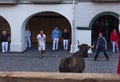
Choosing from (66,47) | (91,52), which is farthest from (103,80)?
(66,47)

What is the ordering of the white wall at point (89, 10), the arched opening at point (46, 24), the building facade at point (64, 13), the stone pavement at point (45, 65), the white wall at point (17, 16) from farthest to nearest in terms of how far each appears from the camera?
the arched opening at point (46, 24), the white wall at point (17, 16), the building facade at point (64, 13), the white wall at point (89, 10), the stone pavement at point (45, 65)

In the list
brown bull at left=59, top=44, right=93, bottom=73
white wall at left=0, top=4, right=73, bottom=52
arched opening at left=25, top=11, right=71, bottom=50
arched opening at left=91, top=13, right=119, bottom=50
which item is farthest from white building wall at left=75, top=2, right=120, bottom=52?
brown bull at left=59, top=44, right=93, bottom=73

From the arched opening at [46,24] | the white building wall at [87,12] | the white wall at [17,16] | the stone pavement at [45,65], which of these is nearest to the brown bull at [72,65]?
the stone pavement at [45,65]

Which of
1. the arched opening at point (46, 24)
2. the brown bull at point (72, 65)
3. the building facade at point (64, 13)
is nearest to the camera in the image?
the brown bull at point (72, 65)

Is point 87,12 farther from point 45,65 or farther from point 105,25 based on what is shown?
point 45,65

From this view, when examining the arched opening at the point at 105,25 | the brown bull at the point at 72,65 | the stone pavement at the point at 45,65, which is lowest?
the stone pavement at the point at 45,65

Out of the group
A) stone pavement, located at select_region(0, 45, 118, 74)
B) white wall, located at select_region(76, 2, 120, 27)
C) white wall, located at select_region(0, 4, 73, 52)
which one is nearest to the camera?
stone pavement, located at select_region(0, 45, 118, 74)

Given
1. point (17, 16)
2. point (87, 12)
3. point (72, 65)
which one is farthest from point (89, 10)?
point (72, 65)

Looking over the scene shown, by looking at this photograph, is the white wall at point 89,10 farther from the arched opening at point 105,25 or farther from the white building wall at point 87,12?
the arched opening at point 105,25

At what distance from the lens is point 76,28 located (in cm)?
2666

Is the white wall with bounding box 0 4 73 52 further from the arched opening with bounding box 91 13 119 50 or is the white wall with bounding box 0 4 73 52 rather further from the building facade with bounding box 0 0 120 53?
the arched opening with bounding box 91 13 119 50

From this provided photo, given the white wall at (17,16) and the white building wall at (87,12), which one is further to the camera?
the white wall at (17,16)

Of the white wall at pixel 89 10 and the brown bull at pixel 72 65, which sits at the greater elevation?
the white wall at pixel 89 10

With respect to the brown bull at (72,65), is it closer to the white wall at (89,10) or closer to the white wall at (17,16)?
the white wall at (89,10)
